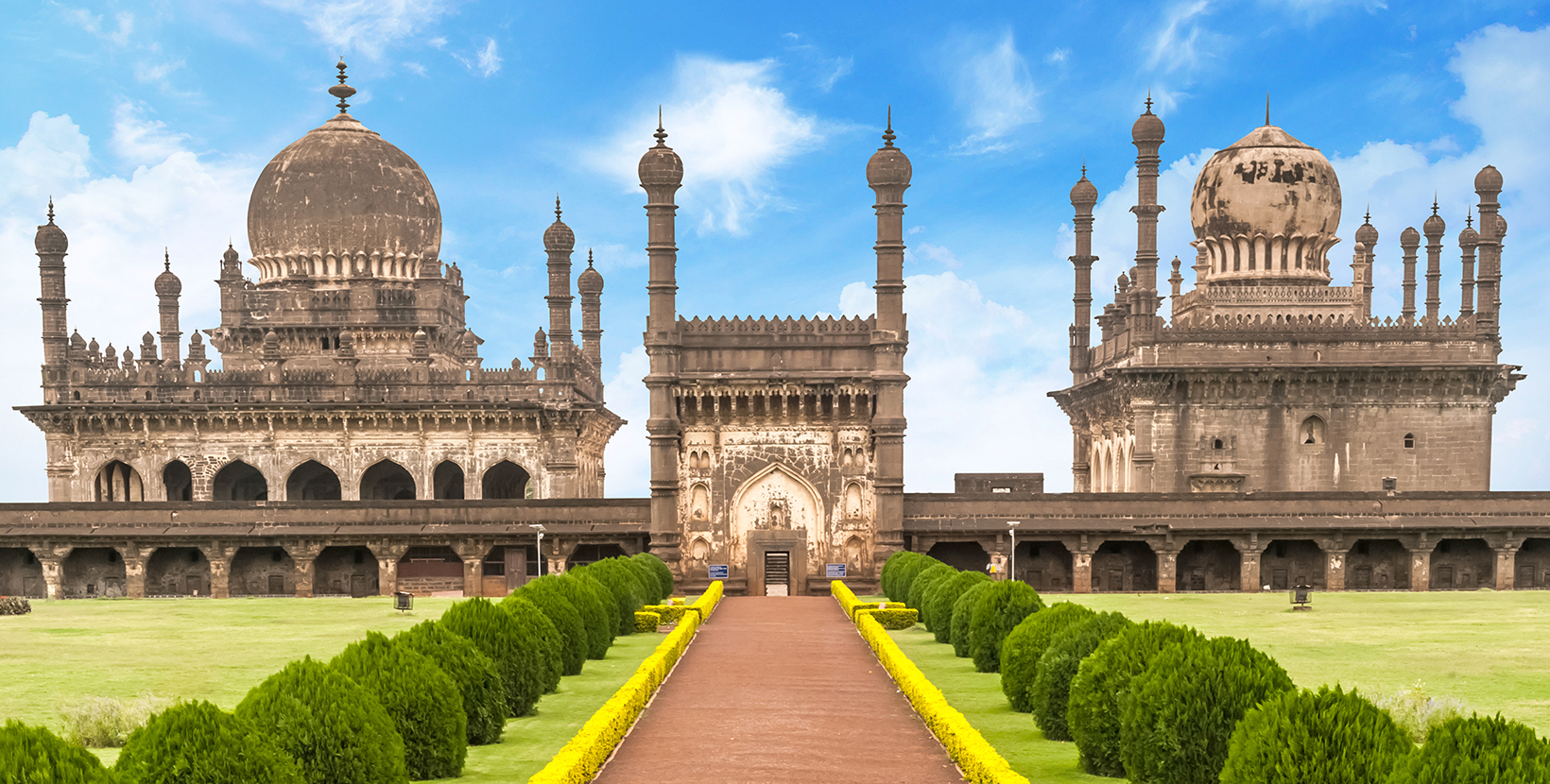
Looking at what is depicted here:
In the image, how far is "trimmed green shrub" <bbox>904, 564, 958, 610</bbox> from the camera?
27078 mm

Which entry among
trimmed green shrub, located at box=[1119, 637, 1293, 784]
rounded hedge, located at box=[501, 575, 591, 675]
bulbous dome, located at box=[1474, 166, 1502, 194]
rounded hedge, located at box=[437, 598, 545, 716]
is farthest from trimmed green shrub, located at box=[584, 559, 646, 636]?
bulbous dome, located at box=[1474, 166, 1502, 194]

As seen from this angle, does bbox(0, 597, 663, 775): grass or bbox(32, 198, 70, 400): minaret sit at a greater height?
bbox(32, 198, 70, 400): minaret

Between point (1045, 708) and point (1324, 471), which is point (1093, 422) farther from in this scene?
point (1045, 708)

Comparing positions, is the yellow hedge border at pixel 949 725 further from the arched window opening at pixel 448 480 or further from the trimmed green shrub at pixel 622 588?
the arched window opening at pixel 448 480

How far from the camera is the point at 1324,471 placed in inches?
1667

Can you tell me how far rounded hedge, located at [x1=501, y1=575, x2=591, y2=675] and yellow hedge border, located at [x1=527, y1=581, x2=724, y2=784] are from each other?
114 cm

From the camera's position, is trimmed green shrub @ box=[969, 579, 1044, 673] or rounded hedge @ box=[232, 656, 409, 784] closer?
rounded hedge @ box=[232, 656, 409, 784]

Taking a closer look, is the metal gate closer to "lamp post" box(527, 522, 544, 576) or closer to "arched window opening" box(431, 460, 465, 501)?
"lamp post" box(527, 522, 544, 576)

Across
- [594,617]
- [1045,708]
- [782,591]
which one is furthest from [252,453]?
[1045,708]

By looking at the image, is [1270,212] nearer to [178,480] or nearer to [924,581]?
[924,581]

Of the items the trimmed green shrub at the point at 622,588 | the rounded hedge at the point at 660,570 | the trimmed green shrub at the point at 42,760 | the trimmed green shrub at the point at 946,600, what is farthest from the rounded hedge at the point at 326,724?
the rounded hedge at the point at 660,570

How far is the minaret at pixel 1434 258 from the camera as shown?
4800 cm

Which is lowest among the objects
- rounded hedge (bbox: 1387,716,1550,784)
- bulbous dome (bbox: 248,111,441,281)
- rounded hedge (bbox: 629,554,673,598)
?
rounded hedge (bbox: 629,554,673,598)

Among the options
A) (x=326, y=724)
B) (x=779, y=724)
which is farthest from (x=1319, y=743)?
(x=779, y=724)
